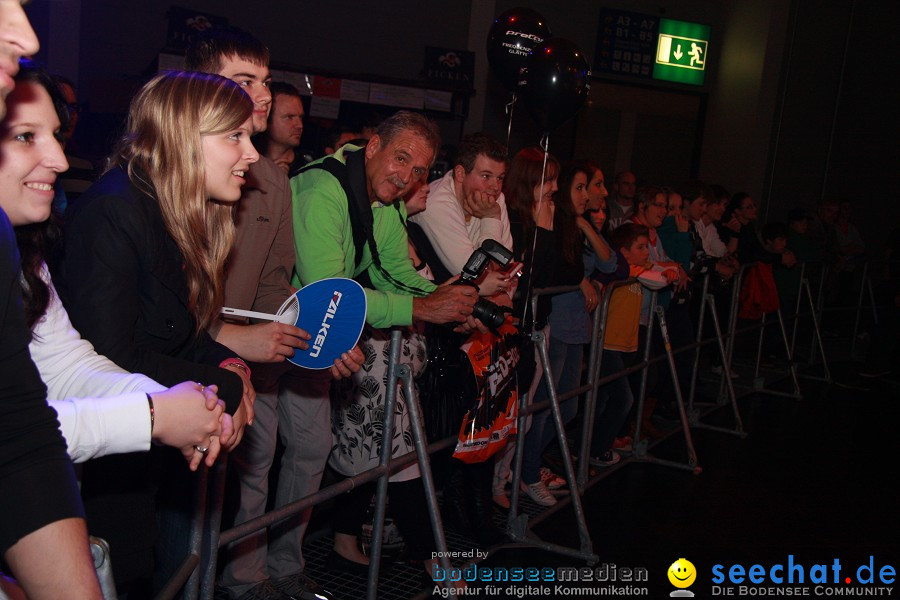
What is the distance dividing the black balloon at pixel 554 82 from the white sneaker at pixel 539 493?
67.9 inches

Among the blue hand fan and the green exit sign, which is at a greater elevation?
the green exit sign

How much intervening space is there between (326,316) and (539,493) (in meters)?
2.06

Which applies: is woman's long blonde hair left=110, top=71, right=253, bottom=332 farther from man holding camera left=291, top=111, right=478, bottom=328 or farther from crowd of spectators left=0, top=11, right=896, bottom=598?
man holding camera left=291, top=111, right=478, bottom=328

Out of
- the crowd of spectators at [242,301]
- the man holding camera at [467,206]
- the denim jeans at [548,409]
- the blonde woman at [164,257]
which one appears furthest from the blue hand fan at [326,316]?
the denim jeans at [548,409]

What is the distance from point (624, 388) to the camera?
4.34 meters

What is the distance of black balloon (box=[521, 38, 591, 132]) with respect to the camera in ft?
12.6

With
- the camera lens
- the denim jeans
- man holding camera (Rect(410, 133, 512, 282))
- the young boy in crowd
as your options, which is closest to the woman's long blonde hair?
the camera lens

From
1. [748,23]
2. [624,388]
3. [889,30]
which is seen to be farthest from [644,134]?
[624,388]

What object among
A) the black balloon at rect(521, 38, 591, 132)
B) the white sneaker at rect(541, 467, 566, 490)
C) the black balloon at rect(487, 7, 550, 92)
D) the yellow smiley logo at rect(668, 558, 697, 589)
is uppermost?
the black balloon at rect(487, 7, 550, 92)

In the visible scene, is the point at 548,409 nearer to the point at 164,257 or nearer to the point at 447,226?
the point at 447,226

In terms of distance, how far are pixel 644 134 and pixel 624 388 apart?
21.5 ft

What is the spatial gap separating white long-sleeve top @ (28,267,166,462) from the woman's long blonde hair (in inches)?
10.2

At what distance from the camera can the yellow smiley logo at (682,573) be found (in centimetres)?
318

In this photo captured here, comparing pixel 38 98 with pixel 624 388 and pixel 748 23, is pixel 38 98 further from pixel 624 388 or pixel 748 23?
pixel 748 23
